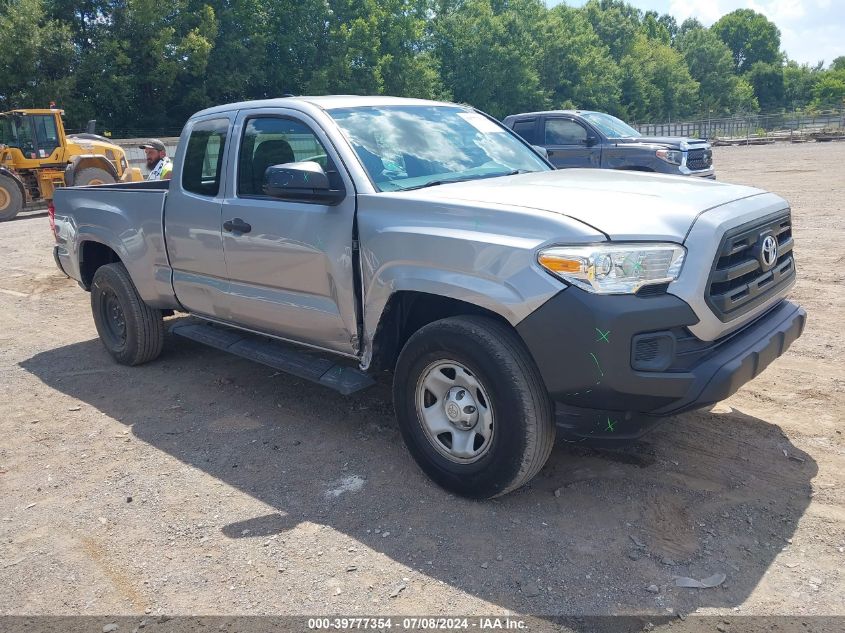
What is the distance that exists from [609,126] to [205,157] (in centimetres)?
1066

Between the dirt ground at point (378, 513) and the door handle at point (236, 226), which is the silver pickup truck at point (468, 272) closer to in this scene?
the door handle at point (236, 226)

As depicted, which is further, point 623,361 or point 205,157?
point 205,157

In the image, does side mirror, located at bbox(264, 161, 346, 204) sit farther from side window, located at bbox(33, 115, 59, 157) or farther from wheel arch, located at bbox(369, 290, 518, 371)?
side window, located at bbox(33, 115, 59, 157)

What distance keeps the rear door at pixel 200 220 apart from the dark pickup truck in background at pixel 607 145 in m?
8.97

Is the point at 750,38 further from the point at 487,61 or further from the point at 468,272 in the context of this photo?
the point at 468,272

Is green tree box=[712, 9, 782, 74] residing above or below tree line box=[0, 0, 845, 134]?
above

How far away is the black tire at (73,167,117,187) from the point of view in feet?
58.5

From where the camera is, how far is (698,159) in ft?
44.2

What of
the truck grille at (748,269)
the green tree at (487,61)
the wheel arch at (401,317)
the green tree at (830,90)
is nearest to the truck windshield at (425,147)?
the wheel arch at (401,317)

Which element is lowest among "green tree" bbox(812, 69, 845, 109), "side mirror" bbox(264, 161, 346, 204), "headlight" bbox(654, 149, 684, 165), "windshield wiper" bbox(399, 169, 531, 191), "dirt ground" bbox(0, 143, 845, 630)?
"dirt ground" bbox(0, 143, 845, 630)

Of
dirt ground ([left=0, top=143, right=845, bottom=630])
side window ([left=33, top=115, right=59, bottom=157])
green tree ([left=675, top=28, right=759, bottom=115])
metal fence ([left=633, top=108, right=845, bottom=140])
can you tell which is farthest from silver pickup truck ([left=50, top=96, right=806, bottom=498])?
green tree ([left=675, top=28, right=759, bottom=115])

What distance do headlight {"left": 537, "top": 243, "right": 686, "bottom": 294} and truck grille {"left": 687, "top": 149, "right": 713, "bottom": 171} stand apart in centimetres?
1104

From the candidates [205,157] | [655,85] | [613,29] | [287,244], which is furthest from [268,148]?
[613,29]

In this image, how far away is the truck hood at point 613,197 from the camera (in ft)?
10.0
